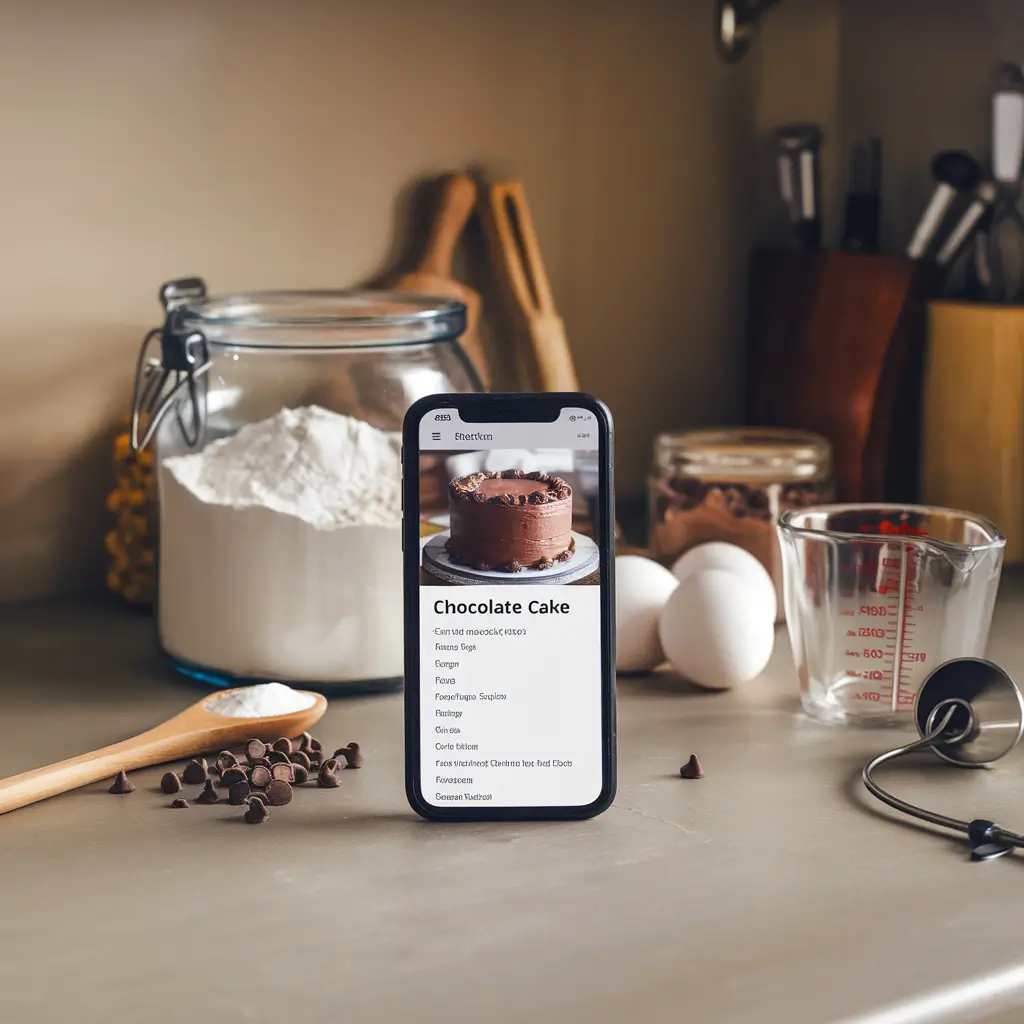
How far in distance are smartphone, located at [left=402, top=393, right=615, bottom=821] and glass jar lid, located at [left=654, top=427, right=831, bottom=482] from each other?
0.43m

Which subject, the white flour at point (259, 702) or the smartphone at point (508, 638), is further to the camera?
the white flour at point (259, 702)

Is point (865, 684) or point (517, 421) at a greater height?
point (517, 421)

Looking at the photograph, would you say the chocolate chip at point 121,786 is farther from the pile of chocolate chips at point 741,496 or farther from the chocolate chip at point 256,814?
the pile of chocolate chips at point 741,496

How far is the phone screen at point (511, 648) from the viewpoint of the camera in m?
0.67

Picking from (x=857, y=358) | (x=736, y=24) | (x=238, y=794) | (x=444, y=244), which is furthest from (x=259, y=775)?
(x=736, y=24)

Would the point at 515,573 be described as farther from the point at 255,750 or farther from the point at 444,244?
the point at 444,244

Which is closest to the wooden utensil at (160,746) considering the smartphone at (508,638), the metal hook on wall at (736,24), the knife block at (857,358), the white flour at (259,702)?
the white flour at (259,702)

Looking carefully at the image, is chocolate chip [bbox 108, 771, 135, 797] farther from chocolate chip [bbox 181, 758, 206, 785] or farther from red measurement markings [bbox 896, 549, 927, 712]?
red measurement markings [bbox 896, 549, 927, 712]

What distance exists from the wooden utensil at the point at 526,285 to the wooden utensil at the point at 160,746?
1.72 ft

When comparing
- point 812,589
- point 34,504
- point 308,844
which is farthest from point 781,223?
point 308,844

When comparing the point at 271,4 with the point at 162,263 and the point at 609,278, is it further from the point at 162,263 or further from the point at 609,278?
the point at 609,278

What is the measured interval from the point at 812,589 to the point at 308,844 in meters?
0.36

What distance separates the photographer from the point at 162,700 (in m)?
0.88

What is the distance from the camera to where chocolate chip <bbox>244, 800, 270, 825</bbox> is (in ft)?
2.23
